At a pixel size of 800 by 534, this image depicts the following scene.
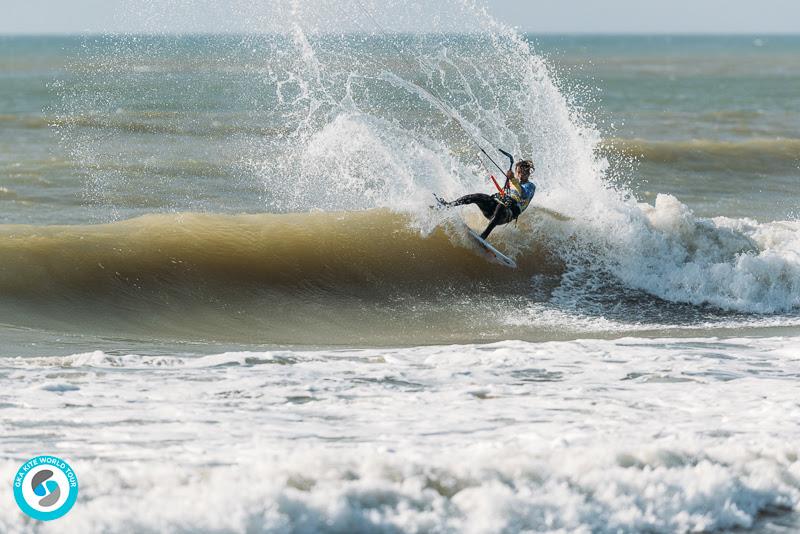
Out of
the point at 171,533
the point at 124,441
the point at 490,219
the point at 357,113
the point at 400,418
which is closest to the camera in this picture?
the point at 171,533

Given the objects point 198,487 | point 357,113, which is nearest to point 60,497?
point 198,487

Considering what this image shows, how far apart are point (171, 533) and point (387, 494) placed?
123 centimetres

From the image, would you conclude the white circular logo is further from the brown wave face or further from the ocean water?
the brown wave face

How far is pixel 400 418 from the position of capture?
24.7ft

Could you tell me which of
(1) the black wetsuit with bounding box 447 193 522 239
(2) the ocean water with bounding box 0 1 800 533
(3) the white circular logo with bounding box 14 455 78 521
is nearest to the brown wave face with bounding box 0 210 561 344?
(2) the ocean water with bounding box 0 1 800 533

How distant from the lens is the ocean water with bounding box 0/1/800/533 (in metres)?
6.13

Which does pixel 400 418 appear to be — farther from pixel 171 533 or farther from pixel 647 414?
pixel 171 533

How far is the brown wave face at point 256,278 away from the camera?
11.3 metres

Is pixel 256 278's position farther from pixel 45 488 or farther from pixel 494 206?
pixel 45 488

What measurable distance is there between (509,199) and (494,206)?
210 mm

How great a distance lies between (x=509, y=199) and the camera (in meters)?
12.8

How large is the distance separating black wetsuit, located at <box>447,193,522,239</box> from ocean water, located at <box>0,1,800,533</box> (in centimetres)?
81

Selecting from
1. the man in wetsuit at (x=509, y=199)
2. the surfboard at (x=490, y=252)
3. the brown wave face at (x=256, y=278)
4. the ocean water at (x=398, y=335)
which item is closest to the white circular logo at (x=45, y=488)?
the ocean water at (x=398, y=335)

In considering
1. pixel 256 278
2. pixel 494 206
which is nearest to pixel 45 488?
pixel 256 278
